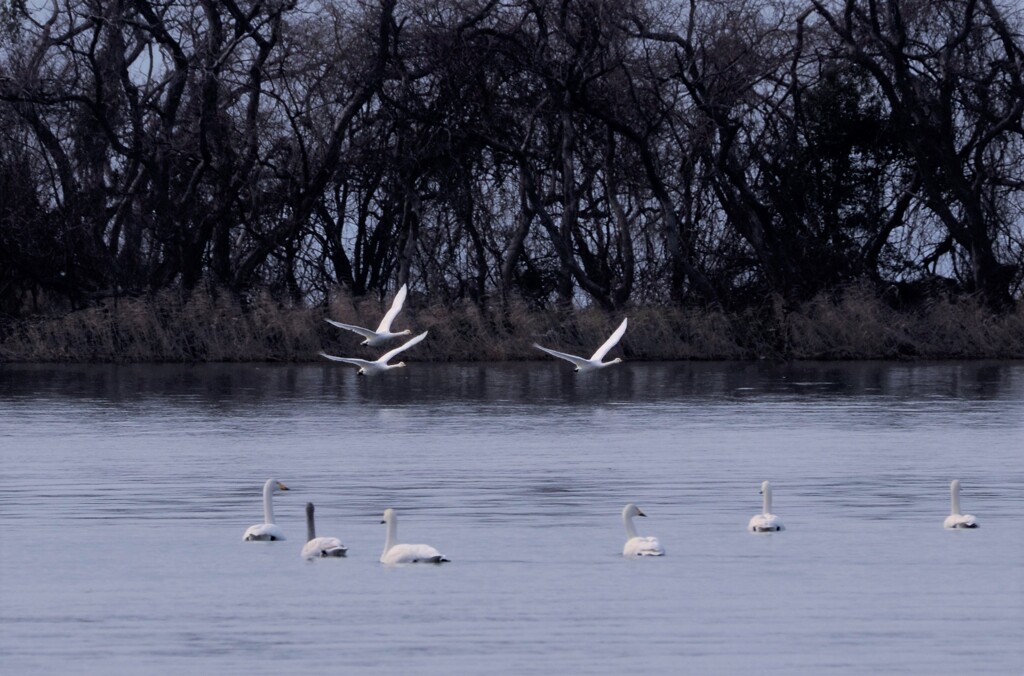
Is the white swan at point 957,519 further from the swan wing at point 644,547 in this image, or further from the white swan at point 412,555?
the white swan at point 412,555

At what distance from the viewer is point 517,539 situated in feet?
47.7

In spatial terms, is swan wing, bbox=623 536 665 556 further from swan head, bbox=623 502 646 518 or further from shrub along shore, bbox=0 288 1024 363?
shrub along shore, bbox=0 288 1024 363

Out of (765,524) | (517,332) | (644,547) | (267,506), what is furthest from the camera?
(517,332)

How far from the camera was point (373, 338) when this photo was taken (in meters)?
28.3

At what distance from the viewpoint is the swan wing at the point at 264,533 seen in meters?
14.5

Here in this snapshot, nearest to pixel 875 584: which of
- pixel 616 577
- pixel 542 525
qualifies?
pixel 616 577

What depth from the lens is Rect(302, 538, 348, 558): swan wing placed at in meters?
13.6

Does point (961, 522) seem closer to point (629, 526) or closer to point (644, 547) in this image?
point (629, 526)

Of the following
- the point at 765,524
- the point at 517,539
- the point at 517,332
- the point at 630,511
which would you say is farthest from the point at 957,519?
the point at 517,332

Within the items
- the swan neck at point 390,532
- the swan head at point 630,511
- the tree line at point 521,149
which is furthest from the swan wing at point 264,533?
the tree line at point 521,149

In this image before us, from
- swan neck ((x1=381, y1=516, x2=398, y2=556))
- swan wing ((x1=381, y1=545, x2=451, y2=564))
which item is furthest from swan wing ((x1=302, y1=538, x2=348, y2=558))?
swan wing ((x1=381, y1=545, x2=451, y2=564))

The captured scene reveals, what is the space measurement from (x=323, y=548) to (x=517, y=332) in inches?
1039

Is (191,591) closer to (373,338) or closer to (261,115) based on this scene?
(373,338)

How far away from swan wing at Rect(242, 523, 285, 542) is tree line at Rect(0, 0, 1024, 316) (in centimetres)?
2454
